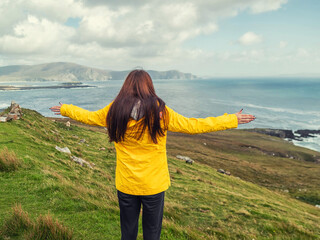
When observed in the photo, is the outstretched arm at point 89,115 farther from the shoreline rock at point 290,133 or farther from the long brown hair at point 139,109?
the shoreline rock at point 290,133

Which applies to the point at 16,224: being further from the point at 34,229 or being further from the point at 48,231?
the point at 48,231

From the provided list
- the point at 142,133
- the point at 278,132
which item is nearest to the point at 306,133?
the point at 278,132

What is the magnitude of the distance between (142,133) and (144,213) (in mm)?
1379

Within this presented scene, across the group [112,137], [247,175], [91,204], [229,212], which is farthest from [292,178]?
[112,137]

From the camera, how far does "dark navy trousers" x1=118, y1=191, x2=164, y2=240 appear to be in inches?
122

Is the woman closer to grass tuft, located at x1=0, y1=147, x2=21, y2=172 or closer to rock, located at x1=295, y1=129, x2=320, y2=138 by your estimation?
grass tuft, located at x1=0, y1=147, x2=21, y2=172

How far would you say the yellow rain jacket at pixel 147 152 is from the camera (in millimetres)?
2920

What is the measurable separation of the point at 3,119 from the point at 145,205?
17964 millimetres

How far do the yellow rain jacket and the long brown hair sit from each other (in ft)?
0.33

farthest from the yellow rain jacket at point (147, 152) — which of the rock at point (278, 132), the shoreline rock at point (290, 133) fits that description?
the rock at point (278, 132)

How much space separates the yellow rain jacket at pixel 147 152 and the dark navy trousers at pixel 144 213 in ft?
0.44

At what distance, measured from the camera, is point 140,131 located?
112 inches

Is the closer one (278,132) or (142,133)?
(142,133)

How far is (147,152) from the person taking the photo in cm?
299
